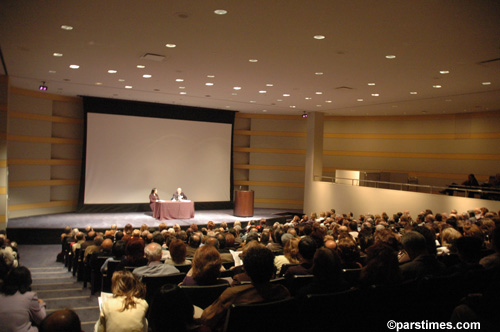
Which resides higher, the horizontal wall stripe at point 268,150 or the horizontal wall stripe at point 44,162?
the horizontal wall stripe at point 268,150

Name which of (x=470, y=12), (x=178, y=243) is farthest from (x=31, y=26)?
(x=470, y=12)

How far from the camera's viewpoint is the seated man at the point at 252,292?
2.38 m

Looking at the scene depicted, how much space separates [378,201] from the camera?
41.6 feet

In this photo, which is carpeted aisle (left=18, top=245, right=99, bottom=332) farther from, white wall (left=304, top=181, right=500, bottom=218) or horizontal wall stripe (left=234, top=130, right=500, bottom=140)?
horizontal wall stripe (left=234, top=130, right=500, bottom=140)

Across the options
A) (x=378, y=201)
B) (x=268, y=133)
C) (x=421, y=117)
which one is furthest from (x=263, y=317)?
(x=421, y=117)

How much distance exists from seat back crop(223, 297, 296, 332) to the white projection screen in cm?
1259

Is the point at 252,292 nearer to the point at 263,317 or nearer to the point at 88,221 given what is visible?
the point at 263,317

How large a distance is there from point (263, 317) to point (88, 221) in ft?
35.8

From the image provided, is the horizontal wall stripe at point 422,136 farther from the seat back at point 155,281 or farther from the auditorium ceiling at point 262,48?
the seat back at point 155,281

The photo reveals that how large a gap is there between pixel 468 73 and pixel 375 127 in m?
8.42

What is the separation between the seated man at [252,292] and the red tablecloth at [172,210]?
1028 cm

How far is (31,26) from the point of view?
6035mm

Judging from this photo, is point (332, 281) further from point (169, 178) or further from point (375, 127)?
point (375, 127)

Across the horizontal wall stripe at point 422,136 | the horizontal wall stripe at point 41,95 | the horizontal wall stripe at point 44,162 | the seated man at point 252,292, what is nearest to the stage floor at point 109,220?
the horizontal wall stripe at point 44,162
